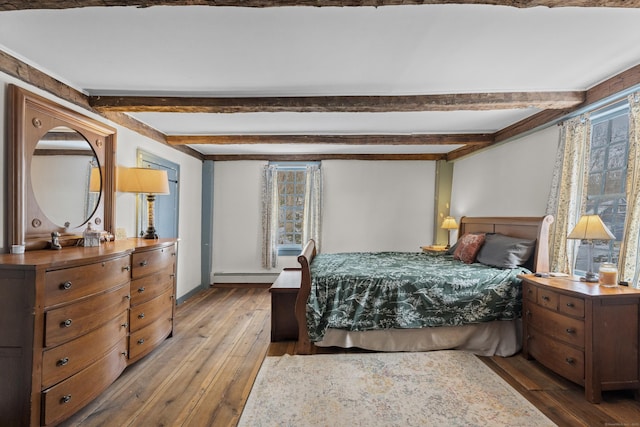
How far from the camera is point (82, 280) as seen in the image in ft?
6.51

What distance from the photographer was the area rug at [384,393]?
1974 mm

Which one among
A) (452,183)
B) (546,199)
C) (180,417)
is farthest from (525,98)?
(180,417)

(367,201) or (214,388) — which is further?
(367,201)

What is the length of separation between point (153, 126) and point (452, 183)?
465 centimetres

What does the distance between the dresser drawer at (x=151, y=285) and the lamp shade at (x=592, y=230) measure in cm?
355

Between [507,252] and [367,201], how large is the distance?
260 centimetres

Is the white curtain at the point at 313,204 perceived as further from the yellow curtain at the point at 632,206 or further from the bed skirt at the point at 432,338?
the yellow curtain at the point at 632,206

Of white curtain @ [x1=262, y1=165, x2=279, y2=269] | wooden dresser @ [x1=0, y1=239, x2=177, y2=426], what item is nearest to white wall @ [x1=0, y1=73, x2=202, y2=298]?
wooden dresser @ [x1=0, y1=239, x2=177, y2=426]

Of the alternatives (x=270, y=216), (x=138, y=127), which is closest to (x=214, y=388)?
(x=138, y=127)

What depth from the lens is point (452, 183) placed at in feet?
17.7

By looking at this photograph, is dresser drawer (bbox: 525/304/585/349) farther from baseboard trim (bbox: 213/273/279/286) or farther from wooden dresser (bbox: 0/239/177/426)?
baseboard trim (bbox: 213/273/279/286)

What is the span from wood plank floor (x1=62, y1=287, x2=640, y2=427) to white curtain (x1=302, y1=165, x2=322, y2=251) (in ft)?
7.37

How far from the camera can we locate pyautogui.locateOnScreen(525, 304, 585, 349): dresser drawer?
2.24 meters

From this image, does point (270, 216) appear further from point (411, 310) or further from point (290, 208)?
point (411, 310)
